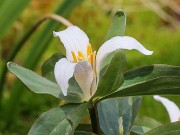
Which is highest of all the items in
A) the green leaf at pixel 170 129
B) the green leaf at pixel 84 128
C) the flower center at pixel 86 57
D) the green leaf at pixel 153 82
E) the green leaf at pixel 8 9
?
the flower center at pixel 86 57

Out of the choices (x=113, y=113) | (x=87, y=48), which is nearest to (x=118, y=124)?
(x=113, y=113)

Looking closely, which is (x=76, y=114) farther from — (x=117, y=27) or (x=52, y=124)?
(x=117, y=27)

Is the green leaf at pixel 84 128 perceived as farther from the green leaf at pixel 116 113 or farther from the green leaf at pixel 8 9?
the green leaf at pixel 8 9

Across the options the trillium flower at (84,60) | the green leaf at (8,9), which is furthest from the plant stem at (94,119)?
the green leaf at (8,9)

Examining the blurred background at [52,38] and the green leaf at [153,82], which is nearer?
the green leaf at [153,82]

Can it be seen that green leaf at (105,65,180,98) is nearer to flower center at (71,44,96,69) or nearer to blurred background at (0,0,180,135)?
flower center at (71,44,96,69)

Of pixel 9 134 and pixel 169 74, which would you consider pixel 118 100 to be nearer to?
pixel 169 74

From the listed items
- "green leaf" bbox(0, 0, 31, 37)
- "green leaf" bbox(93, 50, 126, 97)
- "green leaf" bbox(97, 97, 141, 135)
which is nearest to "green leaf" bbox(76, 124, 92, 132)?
"green leaf" bbox(97, 97, 141, 135)
